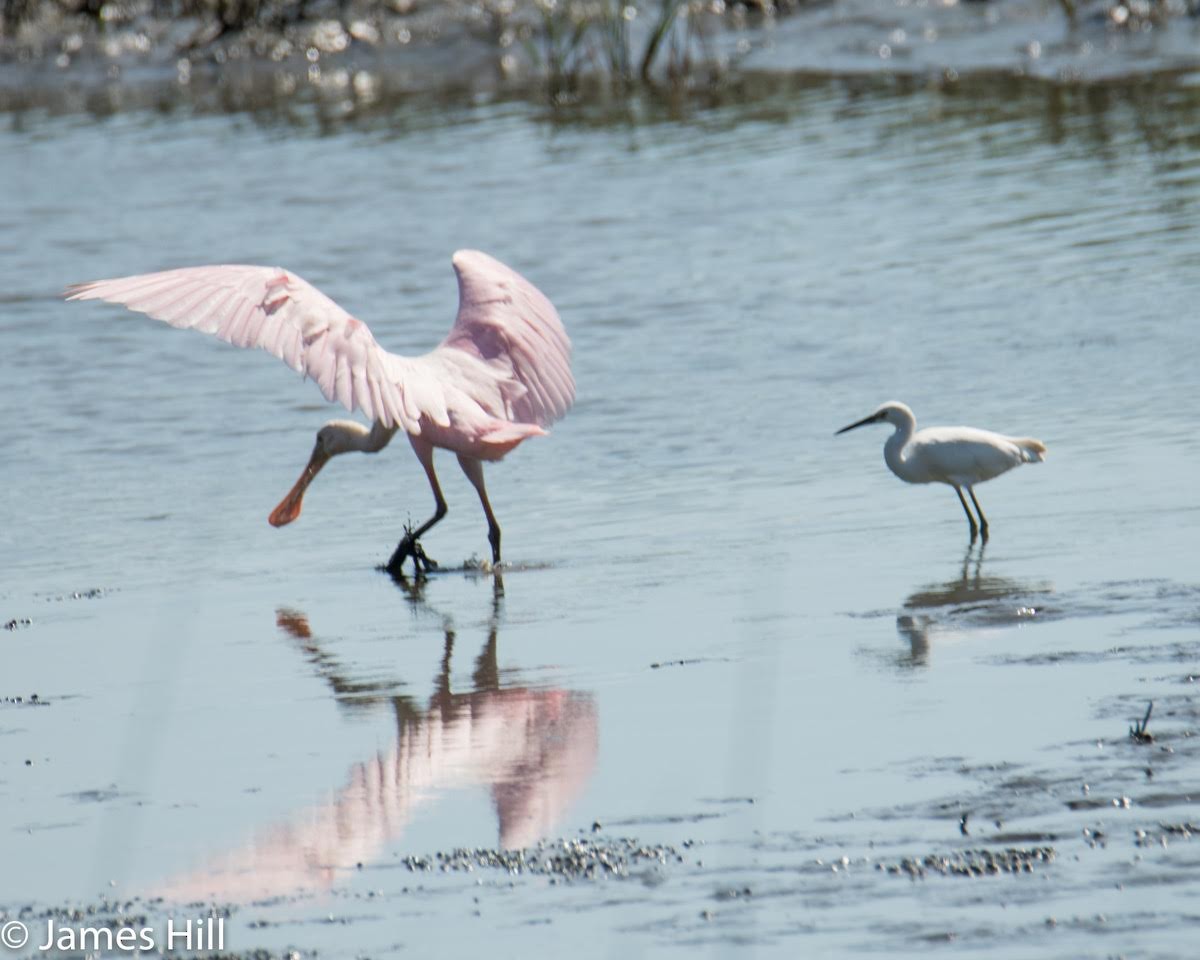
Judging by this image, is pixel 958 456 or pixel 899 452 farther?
pixel 899 452

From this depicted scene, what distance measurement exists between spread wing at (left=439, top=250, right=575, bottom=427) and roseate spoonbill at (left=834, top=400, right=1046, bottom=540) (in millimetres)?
1262

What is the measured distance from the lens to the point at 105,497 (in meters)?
9.89

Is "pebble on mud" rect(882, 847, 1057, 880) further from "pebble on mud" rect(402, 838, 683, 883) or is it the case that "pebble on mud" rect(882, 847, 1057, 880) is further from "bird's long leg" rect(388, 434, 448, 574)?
"bird's long leg" rect(388, 434, 448, 574)

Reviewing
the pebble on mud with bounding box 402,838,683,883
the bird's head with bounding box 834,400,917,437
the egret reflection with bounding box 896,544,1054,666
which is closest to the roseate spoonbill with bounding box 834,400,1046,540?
the bird's head with bounding box 834,400,917,437

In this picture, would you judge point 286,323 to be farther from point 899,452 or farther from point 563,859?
point 563,859

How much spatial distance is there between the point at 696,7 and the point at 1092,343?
16.5 m

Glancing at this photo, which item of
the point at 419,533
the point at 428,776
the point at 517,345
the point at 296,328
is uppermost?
the point at 296,328

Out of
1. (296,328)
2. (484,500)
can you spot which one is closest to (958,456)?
(484,500)

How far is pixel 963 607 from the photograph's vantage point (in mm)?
6969

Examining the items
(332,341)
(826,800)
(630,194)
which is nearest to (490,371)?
(332,341)

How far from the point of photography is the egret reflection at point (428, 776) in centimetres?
498

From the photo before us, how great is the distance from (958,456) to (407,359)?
1.93 meters

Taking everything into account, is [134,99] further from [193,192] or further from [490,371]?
[490,371]

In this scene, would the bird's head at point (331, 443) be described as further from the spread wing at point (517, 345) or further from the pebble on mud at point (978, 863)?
the pebble on mud at point (978, 863)
